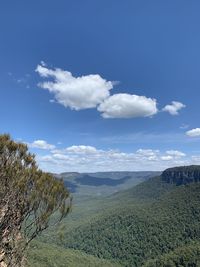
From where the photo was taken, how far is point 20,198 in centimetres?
1614

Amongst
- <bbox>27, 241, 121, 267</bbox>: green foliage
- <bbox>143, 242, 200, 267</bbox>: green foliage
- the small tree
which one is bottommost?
<bbox>27, 241, 121, 267</bbox>: green foliage

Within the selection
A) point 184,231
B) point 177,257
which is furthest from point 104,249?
point 177,257

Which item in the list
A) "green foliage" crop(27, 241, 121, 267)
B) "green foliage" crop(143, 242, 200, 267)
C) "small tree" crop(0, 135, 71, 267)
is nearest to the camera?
"small tree" crop(0, 135, 71, 267)

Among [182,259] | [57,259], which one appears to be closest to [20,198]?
[182,259]

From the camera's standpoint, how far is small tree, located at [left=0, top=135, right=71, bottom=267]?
15750mm

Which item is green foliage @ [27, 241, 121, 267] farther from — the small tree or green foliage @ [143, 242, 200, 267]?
the small tree

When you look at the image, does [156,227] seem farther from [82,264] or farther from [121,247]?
[82,264]

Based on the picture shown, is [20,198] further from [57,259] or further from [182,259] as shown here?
[57,259]

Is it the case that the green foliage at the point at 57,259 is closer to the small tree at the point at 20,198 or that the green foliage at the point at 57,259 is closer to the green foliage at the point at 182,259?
the green foliage at the point at 182,259

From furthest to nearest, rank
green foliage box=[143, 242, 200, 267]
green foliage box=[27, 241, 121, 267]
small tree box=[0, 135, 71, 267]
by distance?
green foliage box=[27, 241, 121, 267]
green foliage box=[143, 242, 200, 267]
small tree box=[0, 135, 71, 267]

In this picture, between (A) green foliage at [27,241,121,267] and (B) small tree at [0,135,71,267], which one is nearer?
(B) small tree at [0,135,71,267]

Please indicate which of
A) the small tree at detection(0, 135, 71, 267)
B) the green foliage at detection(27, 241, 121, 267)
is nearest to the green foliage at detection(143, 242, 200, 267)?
the green foliage at detection(27, 241, 121, 267)

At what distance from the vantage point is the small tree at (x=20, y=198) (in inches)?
620

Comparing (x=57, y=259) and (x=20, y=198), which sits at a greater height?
(x=20, y=198)
